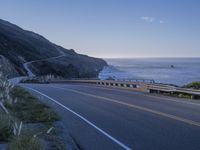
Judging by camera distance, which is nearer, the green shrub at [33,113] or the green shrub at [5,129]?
the green shrub at [5,129]

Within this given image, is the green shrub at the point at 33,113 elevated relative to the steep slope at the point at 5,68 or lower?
lower

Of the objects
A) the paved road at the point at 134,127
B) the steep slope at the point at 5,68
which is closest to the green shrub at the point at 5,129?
the paved road at the point at 134,127

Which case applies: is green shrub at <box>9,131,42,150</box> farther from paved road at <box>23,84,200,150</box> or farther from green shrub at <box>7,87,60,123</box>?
green shrub at <box>7,87,60,123</box>

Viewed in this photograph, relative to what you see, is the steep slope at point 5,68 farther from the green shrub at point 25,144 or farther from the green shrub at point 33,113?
the green shrub at point 25,144

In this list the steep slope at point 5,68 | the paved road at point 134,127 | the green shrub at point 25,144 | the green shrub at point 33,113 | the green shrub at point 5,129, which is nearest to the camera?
the green shrub at point 25,144

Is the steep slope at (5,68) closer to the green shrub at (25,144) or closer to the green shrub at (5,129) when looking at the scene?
the green shrub at (5,129)

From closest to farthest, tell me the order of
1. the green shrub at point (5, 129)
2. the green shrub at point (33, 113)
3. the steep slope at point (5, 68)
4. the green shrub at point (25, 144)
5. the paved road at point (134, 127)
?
the green shrub at point (25, 144)
the green shrub at point (5, 129)
the paved road at point (134, 127)
the green shrub at point (33, 113)
the steep slope at point (5, 68)

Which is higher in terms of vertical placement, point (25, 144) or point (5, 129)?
point (5, 129)

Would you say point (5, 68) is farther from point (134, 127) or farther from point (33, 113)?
point (134, 127)

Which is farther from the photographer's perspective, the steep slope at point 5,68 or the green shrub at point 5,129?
the steep slope at point 5,68

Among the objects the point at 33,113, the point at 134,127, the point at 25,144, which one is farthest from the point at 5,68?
the point at 25,144

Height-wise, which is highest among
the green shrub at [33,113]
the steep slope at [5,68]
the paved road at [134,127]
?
the steep slope at [5,68]

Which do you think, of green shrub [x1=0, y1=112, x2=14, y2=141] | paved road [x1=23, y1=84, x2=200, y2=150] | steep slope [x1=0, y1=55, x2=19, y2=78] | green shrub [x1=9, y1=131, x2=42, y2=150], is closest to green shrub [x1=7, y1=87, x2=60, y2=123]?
paved road [x1=23, y1=84, x2=200, y2=150]

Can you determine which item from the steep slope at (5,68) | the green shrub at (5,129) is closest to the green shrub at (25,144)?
the green shrub at (5,129)
